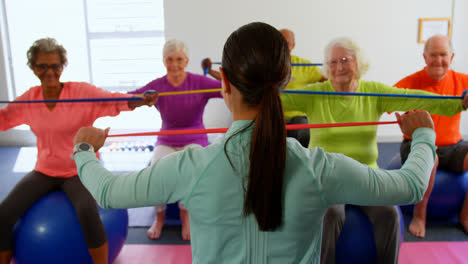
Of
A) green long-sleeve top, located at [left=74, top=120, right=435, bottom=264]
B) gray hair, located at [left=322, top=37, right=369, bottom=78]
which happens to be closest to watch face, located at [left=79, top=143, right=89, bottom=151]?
green long-sleeve top, located at [left=74, top=120, right=435, bottom=264]

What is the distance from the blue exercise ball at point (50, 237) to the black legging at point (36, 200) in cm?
4

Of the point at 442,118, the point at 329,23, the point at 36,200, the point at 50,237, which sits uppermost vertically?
the point at 329,23

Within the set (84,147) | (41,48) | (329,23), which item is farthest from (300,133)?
(329,23)

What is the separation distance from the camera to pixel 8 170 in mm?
4391

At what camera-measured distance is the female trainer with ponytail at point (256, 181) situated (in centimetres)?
85

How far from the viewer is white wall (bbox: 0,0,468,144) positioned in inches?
204

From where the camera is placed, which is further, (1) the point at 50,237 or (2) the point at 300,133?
(2) the point at 300,133

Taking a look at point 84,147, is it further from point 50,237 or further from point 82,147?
point 50,237

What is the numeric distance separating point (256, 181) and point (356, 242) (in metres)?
1.21

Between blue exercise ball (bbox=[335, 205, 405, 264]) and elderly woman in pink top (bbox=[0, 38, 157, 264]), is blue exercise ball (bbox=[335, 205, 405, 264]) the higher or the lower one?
the lower one

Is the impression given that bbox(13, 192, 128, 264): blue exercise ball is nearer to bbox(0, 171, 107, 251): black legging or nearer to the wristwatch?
bbox(0, 171, 107, 251): black legging

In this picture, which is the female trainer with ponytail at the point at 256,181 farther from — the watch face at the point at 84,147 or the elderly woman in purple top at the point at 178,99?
the elderly woman in purple top at the point at 178,99

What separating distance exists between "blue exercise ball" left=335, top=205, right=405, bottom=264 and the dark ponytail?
1.10m

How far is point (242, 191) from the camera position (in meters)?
0.88
